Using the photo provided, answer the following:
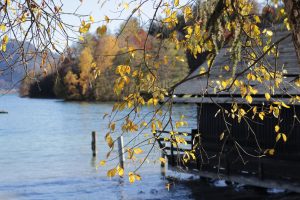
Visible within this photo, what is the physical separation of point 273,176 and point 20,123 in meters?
42.2

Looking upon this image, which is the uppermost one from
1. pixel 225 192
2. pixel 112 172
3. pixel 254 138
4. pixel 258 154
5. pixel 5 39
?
pixel 5 39

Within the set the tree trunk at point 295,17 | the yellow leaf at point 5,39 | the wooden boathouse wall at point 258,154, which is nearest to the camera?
the tree trunk at point 295,17

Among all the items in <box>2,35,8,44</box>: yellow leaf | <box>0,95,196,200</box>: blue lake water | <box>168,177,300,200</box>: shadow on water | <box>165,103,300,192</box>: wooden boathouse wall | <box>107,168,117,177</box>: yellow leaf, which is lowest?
<box>0,95,196,200</box>: blue lake water

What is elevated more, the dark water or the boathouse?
the boathouse

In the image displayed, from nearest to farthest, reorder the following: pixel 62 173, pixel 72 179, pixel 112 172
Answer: pixel 112 172
pixel 72 179
pixel 62 173

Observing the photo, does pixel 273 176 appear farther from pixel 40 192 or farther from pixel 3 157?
pixel 3 157

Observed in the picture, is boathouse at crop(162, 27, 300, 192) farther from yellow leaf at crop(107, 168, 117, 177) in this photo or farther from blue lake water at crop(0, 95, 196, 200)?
yellow leaf at crop(107, 168, 117, 177)

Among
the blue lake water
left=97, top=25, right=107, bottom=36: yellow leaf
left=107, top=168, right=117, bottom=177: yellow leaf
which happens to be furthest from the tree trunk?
the blue lake water

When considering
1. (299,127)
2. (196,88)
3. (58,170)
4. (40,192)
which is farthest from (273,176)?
(58,170)

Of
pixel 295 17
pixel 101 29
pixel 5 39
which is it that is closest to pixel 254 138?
pixel 5 39

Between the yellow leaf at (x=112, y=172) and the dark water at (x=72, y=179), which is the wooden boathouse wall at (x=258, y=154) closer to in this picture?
the dark water at (x=72, y=179)

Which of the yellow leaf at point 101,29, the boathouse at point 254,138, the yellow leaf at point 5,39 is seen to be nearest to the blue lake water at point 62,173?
the boathouse at point 254,138

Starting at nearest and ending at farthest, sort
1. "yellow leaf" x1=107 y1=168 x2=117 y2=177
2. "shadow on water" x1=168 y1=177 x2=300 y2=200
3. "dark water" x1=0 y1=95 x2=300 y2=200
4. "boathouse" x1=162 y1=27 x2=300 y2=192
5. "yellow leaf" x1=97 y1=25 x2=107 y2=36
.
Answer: "yellow leaf" x1=97 y1=25 x2=107 y2=36, "yellow leaf" x1=107 y1=168 x2=117 y2=177, "boathouse" x1=162 y1=27 x2=300 y2=192, "shadow on water" x1=168 y1=177 x2=300 y2=200, "dark water" x1=0 y1=95 x2=300 y2=200

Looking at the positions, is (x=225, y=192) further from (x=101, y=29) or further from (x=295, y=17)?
(x=295, y=17)
